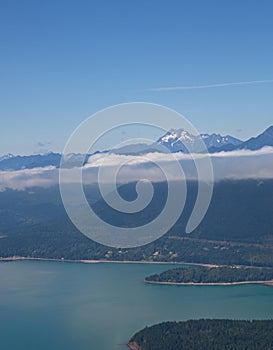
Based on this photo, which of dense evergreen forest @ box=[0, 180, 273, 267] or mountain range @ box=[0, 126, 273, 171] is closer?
dense evergreen forest @ box=[0, 180, 273, 267]

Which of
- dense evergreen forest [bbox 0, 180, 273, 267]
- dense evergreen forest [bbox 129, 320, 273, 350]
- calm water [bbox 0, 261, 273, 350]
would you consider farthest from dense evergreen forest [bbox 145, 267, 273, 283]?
dense evergreen forest [bbox 129, 320, 273, 350]

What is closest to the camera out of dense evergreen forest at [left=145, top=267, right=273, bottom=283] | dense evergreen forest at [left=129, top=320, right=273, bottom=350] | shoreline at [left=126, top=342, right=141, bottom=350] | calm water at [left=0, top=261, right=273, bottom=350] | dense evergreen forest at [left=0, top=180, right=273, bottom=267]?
dense evergreen forest at [left=129, top=320, right=273, bottom=350]

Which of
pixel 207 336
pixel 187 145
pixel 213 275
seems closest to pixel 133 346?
pixel 207 336

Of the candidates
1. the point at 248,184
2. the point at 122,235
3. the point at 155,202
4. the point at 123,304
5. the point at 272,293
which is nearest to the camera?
the point at 123,304

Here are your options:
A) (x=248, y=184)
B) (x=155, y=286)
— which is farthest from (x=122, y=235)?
(x=248, y=184)

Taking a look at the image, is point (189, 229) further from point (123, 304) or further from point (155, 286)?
point (123, 304)

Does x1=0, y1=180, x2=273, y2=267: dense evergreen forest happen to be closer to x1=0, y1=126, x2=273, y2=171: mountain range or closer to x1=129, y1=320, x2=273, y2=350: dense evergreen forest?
x1=0, y1=126, x2=273, y2=171: mountain range

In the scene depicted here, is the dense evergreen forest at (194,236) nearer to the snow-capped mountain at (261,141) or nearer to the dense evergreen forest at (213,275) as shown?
the dense evergreen forest at (213,275)
